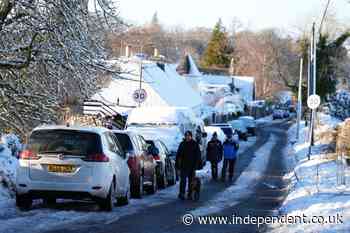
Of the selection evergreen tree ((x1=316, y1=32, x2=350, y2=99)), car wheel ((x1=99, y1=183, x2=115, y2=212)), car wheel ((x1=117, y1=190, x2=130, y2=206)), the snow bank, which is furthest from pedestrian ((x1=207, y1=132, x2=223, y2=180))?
evergreen tree ((x1=316, y1=32, x2=350, y2=99))

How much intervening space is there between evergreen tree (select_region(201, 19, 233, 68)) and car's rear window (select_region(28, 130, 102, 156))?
123 metres

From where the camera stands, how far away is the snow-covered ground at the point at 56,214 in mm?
12805

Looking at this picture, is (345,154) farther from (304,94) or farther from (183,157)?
(304,94)

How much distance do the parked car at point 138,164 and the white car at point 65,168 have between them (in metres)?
3.41

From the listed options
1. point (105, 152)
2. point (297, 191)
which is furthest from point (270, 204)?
point (105, 152)

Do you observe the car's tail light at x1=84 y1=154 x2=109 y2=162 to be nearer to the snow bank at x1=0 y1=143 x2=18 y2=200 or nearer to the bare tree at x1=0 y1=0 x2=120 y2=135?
the snow bank at x1=0 y1=143 x2=18 y2=200

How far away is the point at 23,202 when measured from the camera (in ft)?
49.5

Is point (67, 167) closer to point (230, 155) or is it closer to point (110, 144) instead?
point (110, 144)

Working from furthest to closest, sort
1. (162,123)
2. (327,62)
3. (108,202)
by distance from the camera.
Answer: (327,62), (162,123), (108,202)

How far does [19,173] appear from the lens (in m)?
15.0

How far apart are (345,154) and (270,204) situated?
10567 millimetres

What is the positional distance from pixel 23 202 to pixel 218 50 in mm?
128539

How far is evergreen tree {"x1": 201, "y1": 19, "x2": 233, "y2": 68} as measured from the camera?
138 metres

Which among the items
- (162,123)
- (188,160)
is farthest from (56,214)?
(162,123)
